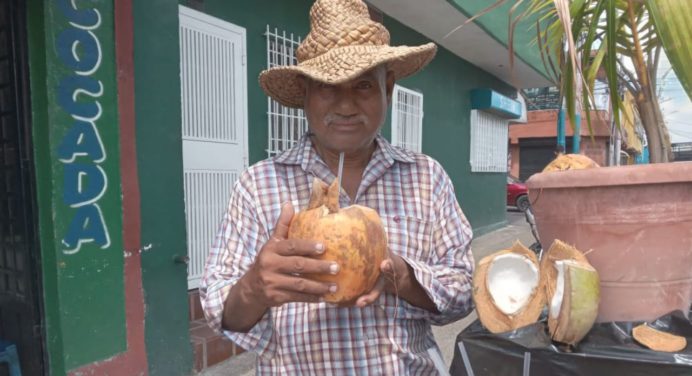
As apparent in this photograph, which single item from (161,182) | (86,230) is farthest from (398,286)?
(161,182)

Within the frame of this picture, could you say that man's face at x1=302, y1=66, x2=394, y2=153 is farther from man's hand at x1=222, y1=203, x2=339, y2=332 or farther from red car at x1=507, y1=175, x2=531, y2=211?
red car at x1=507, y1=175, x2=531, y2=211

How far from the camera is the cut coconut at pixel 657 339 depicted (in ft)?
3.79

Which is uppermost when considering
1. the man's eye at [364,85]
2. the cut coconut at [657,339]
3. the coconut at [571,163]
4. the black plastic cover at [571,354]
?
the man's eye at [364,85]

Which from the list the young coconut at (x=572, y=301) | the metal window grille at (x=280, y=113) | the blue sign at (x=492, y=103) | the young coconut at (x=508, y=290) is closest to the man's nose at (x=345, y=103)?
the young coconut at (x=508, y=290)

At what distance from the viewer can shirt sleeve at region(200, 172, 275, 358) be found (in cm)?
122

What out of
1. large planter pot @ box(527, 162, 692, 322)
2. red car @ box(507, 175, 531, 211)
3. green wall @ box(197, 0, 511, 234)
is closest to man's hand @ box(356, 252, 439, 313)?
large planter pot @ box(527, 162, 692, 322)

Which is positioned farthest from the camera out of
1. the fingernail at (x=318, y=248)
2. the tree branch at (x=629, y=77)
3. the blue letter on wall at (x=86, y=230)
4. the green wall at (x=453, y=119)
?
the green wall at (x=453, y=119)

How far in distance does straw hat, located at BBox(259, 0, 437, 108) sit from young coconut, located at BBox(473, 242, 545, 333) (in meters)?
A: 0.62

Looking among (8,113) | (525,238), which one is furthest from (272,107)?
(525,238)

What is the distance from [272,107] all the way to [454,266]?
9.98 feet

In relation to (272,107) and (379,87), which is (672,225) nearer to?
(379,87)

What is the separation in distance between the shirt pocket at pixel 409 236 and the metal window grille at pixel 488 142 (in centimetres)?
763

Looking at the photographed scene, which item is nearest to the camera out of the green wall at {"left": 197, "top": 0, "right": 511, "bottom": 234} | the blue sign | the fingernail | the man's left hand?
the fingernail

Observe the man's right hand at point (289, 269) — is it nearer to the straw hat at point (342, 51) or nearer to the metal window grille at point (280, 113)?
the straw hat at point (342, 51)
